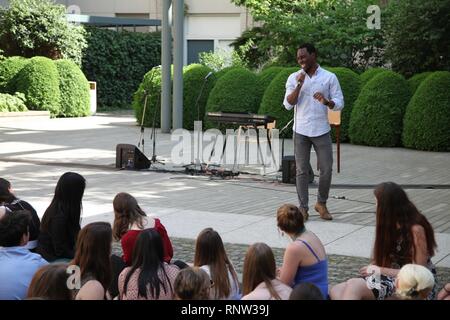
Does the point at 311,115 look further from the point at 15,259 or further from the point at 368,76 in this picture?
the point at 368,76

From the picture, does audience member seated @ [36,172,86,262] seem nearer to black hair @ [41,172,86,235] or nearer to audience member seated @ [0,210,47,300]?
black hair @ [41,172,86,235]

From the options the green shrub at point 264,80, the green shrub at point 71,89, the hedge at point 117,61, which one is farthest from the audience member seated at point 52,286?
the hedge at point 117,61

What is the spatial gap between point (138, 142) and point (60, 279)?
14.1m

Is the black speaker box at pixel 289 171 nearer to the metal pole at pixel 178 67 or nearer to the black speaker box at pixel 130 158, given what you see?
the black speaker box at pixel 130 158

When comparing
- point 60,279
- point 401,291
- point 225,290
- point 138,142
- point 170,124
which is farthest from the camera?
point 170,124

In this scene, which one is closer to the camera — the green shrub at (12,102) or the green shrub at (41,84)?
the green shrub at (12,102)

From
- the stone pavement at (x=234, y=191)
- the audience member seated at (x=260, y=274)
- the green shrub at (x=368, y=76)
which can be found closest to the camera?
the audience member seated at (x=260, y=274)

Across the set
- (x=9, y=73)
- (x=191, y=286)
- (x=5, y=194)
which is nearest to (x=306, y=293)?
(x=191, y=286)

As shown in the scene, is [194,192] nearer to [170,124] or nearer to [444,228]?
[444,228]

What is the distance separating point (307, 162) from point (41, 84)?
1676 cm

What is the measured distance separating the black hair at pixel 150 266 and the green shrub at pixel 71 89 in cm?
2100

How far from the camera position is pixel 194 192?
11.9 metres

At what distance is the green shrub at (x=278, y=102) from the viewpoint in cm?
1920

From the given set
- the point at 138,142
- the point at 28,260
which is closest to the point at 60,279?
the point at 28,260
